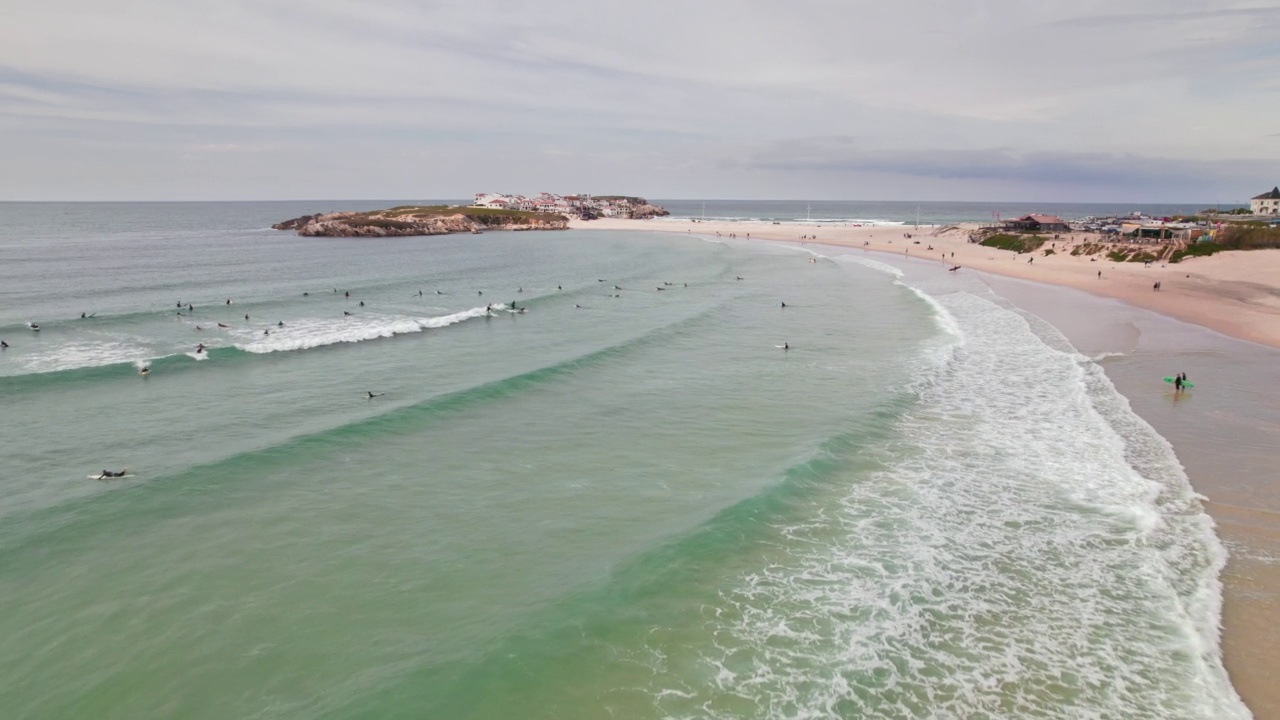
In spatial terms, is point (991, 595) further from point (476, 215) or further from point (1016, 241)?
point (476, 215)

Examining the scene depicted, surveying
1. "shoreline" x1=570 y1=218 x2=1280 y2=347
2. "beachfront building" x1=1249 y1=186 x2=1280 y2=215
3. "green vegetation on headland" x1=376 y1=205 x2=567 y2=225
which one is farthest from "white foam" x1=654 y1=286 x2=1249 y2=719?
"green vegetation on headland" x1=376 y1=205 x2=567 y2=225

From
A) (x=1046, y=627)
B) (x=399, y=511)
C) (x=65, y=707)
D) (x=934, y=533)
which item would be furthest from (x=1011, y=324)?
(x=65, y=707)

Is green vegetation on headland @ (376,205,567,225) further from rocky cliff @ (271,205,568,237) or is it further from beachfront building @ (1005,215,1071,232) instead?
beachfront building @ (1005,215,1071,232)

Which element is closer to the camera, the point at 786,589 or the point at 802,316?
the point at 786,589

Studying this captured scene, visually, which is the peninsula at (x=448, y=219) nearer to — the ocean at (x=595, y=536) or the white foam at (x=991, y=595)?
the ocean at (x=595, y=536)

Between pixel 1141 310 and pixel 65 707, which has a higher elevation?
pixel 1141 310

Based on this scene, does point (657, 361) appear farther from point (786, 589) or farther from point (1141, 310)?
point (1141, 310)
